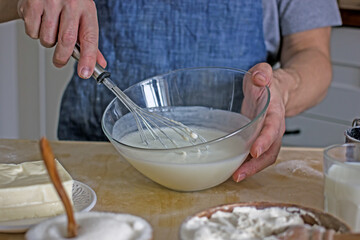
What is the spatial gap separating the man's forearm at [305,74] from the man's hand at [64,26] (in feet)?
1.44

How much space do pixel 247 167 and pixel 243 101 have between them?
0.13m

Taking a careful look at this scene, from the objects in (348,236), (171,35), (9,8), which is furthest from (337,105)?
(348,236)

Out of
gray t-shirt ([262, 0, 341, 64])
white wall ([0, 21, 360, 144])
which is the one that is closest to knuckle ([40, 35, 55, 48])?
gray t-shirt ([262, 0, 341, 64])

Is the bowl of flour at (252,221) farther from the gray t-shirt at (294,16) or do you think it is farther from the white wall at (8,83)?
the white wall at (8,83)

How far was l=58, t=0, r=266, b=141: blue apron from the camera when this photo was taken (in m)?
1.23

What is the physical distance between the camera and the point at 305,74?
1.22 m

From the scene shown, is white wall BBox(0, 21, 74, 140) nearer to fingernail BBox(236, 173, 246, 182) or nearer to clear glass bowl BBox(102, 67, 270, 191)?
clear glass bowl BBox(102, 67, 270, 191)

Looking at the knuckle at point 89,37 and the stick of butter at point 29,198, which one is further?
the knuckle at point 89,37

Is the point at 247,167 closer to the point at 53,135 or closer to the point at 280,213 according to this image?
the point at 280,213

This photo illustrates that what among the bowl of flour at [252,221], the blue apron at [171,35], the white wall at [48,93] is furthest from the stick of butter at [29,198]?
the white wall at [48,93]

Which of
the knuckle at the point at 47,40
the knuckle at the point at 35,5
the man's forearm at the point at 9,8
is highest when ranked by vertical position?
the knuckle at the point at 35,5

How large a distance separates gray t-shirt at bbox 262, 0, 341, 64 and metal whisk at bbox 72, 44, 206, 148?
503 mm

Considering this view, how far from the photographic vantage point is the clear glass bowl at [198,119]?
0.77 metres

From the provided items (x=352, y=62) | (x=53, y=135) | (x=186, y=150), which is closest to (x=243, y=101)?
(x=186, y=150)
